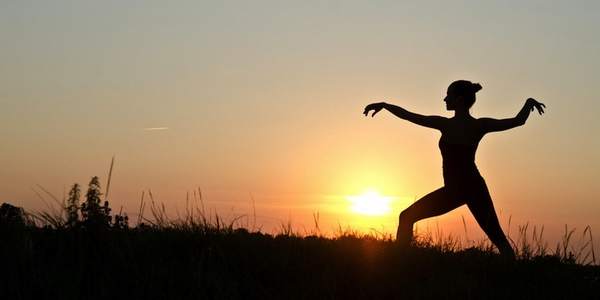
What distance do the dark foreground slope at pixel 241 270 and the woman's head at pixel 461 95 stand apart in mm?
2202

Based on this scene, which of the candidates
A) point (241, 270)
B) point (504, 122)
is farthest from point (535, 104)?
point (241, 270)

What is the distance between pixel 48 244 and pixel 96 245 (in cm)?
63

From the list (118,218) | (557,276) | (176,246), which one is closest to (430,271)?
(557,276)

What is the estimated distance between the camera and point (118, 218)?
320 inches

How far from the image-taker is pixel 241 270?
7516 millimetres

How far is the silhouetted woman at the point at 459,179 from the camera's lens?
10008 millimetres

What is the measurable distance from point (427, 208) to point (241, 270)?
3.45 m

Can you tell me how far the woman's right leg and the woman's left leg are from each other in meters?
0.17

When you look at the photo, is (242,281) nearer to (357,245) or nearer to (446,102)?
A: (357,245)

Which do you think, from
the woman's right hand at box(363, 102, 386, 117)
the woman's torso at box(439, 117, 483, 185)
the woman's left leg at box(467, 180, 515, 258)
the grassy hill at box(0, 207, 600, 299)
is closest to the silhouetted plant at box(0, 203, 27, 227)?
the grassy hill at box(0, 207, 600, 299)

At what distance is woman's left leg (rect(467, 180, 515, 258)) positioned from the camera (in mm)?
10000

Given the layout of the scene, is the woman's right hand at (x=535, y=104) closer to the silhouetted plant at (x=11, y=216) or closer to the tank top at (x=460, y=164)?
the tank top at (x=460, y=164)

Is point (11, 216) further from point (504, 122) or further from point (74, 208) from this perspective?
point (504, 122)

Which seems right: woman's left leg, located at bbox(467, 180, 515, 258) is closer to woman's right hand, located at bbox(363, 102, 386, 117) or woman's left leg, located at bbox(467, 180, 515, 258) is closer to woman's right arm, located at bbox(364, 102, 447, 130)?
woman's right arm, located at bbox(364, 102, 447, 130)
